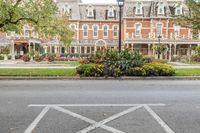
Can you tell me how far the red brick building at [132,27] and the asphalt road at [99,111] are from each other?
42.4 metres

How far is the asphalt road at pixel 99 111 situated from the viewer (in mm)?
6344

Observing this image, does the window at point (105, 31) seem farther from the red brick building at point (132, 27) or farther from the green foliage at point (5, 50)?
the green foliage at point (5, 50)

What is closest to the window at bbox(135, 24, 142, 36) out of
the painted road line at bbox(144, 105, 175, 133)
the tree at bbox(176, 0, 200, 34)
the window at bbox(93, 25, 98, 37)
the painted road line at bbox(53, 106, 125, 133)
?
the window at bbox(93, 25, 98, 37)

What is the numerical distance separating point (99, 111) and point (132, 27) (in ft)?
162

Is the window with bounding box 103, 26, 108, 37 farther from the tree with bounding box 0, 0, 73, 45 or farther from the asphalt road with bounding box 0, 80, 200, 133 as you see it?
the asphalt road with bounding box 0, 80, 200, 133

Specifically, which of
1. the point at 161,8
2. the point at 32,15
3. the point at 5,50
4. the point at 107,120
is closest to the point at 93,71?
the point at 32,15

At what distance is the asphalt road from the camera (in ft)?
20.8

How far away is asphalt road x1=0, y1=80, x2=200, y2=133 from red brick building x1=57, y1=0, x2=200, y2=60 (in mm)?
42420

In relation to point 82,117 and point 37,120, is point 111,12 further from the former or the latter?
point 37,120

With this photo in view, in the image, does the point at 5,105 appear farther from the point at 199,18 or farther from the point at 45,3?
the point at 199,18

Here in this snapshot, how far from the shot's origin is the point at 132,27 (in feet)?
185

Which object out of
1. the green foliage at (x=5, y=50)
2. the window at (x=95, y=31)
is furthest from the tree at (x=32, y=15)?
the window at (x=95, y=31)

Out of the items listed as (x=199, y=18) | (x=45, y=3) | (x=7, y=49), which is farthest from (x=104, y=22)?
(x=45, y=3)

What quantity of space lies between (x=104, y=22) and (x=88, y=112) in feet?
171
